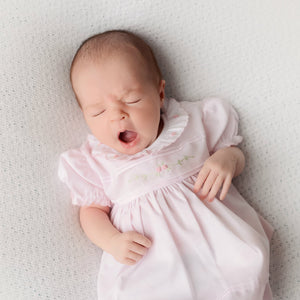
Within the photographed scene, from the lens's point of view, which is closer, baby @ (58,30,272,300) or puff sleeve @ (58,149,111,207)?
baby @ (58,30,272,300)

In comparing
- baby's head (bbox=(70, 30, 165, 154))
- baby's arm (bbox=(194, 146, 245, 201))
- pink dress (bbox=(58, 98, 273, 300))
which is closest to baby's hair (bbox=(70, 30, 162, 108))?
baby's head (bbox=(70, 30, 165, 154))

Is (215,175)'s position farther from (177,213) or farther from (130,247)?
(130,247)

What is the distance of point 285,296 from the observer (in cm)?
125

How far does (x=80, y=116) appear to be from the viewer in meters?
1.31

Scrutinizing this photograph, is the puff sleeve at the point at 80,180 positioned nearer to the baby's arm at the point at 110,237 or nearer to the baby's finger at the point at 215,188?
the baby's arm at the point at 110,237

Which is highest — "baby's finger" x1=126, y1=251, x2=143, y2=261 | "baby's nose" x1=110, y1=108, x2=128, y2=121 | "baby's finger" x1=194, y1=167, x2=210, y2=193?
"baby's nose" x1=110, y1=108, x2=128, y2=121

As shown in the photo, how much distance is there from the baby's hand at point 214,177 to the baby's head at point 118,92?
6.6 inches

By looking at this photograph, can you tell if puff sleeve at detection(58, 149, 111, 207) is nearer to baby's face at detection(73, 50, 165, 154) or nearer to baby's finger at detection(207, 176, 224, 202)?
baby's face at detection(73, 50, 165, 154)

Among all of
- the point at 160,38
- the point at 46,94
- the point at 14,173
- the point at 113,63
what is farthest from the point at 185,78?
the point at 14,173

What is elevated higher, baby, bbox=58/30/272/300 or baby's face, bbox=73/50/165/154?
baby's face, bbox=73/50/165/154

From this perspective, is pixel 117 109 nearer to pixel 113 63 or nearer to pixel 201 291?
pixel 113 63

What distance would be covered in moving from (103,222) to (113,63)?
1.39ft

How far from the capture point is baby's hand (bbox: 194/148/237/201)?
1.16 m

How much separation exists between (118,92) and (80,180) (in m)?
0.27
